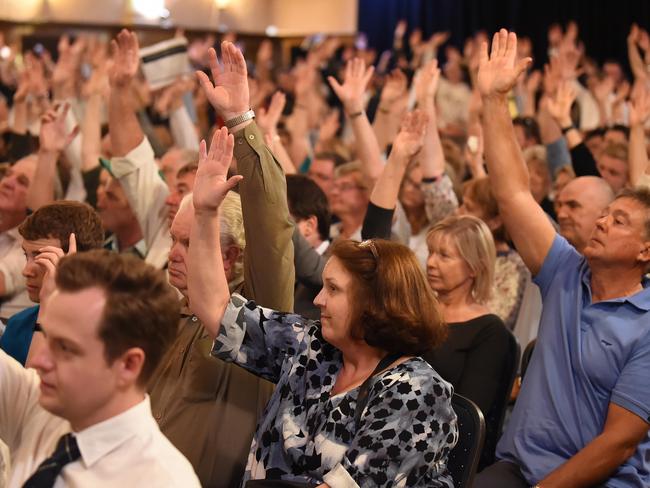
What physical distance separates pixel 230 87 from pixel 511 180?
0.83 m

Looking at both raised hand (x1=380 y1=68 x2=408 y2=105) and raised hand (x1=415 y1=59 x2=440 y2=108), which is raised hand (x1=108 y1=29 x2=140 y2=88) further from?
raised hand (x1=380 y1=68 x2=408 y2=105)

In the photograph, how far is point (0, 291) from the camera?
369cm

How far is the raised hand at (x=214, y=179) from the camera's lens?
2109mm

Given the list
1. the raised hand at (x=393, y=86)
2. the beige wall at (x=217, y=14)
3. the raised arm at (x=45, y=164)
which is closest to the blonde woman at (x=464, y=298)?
the raised arm at (x=45, y=164)

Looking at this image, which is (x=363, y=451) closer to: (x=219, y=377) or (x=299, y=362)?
(x=299, y=362)

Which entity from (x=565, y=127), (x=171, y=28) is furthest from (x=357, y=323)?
(x=171, y=28)

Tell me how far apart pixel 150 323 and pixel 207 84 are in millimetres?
1018

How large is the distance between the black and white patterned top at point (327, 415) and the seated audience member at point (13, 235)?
172 centimetres

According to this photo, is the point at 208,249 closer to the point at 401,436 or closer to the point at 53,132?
the point at 401,436

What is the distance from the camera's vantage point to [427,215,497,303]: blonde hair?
10.3ft

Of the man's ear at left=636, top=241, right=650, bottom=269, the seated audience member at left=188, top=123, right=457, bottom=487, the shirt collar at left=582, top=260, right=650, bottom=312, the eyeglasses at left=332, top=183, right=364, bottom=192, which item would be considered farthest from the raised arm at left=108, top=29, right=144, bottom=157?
the man's ear at left=636, top=241, right=650, bottom=269

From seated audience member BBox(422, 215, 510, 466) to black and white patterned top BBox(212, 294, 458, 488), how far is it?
0.77m

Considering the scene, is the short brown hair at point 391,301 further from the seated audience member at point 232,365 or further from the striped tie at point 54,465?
the striped tie at point 54,465

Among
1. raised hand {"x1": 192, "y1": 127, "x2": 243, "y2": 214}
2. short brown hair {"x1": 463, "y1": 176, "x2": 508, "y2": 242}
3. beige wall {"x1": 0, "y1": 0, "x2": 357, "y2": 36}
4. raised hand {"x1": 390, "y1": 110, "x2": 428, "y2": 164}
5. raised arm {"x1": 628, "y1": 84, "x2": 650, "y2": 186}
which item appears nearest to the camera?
raised hand {"x1": 192, "y1": 127, "x2": 243, "y2": 214}
